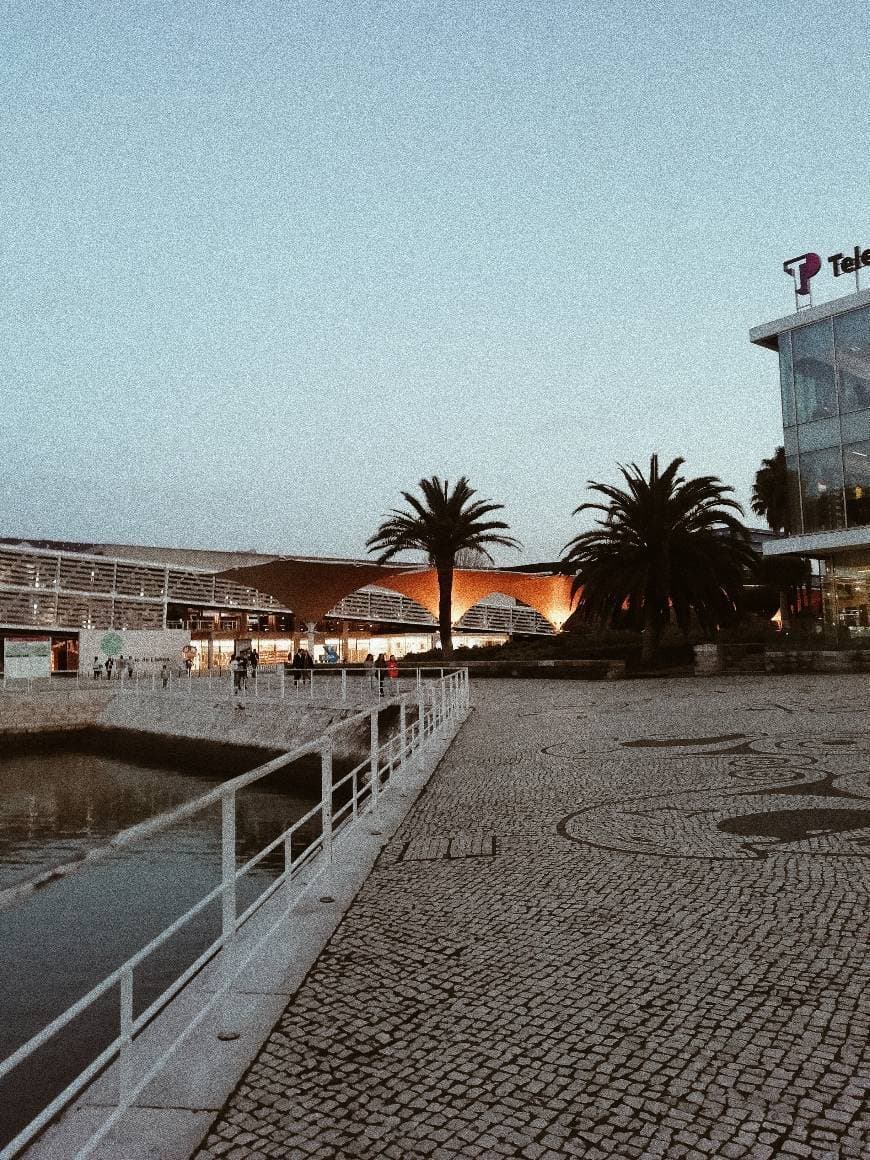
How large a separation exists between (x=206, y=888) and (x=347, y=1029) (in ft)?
24.3

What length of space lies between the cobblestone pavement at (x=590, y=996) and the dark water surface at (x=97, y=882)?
4.25 ft

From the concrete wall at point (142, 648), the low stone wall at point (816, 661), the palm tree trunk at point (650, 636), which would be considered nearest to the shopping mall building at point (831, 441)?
the low stone wall at point (816, 661)

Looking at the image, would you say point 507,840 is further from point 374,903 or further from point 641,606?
point 641,606

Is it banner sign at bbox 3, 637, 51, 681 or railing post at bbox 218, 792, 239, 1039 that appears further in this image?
banner sign at bbox 3, 637, 51, 681

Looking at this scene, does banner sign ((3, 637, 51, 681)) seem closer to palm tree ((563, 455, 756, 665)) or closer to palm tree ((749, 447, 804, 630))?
palm tree ((563, 455, 756, 665))

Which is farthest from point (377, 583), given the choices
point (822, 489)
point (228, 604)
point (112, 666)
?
point (822, 489)

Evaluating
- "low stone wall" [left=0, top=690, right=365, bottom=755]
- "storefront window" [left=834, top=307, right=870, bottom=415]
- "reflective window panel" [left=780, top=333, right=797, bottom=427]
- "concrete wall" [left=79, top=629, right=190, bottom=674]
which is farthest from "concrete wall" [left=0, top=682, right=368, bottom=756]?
"storefront window" [left=834, top=307, right=870, bottom=415]

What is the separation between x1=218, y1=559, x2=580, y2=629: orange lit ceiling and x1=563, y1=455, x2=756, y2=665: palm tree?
36.9 feet

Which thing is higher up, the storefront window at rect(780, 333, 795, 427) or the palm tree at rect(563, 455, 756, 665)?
the storefront window at rect(780, 333, 795, 427)

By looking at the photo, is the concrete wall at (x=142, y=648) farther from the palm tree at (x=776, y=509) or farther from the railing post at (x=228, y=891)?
the railing post at (x=228, y=891)

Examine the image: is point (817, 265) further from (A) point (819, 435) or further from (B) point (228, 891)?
(B) point (228, 891)

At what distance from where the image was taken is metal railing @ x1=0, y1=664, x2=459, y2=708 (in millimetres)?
23322

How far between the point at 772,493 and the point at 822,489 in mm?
35408

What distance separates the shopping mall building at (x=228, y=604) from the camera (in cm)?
4669
